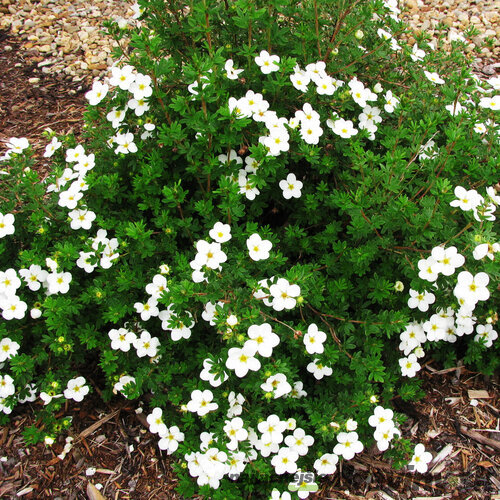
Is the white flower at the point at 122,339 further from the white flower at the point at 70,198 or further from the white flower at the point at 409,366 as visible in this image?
the white flower at the point at 409,366

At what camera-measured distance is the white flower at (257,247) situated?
265 centimetres

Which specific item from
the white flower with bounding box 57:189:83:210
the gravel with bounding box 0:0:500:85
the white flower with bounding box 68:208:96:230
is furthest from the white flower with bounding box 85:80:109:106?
the gravel with bounding box 0:0:500:85

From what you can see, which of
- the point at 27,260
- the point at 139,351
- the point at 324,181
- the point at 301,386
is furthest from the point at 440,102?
the point at 27,260

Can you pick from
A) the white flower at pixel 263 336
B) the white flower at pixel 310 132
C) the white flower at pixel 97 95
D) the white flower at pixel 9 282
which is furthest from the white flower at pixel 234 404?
the white flower at pixel 97 95

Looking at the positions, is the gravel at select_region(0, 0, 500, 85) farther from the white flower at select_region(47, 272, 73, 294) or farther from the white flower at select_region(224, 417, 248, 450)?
the white flower at select_region(224, 417, 248, 450)

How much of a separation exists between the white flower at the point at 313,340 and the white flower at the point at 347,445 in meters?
0.47

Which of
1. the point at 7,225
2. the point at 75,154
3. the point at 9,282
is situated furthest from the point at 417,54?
the point at 9,282

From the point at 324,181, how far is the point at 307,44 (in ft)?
2.93

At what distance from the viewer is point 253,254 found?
8.70 ft

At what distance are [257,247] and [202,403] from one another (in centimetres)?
89

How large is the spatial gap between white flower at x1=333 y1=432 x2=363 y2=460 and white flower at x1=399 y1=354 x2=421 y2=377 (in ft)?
1.82

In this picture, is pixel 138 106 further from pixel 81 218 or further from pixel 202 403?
pixel 202 403

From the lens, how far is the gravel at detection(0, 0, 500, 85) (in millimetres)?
5734

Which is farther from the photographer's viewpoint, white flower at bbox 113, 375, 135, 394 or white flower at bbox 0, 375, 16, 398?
white flower at bbox 113, 375, 135, 394
